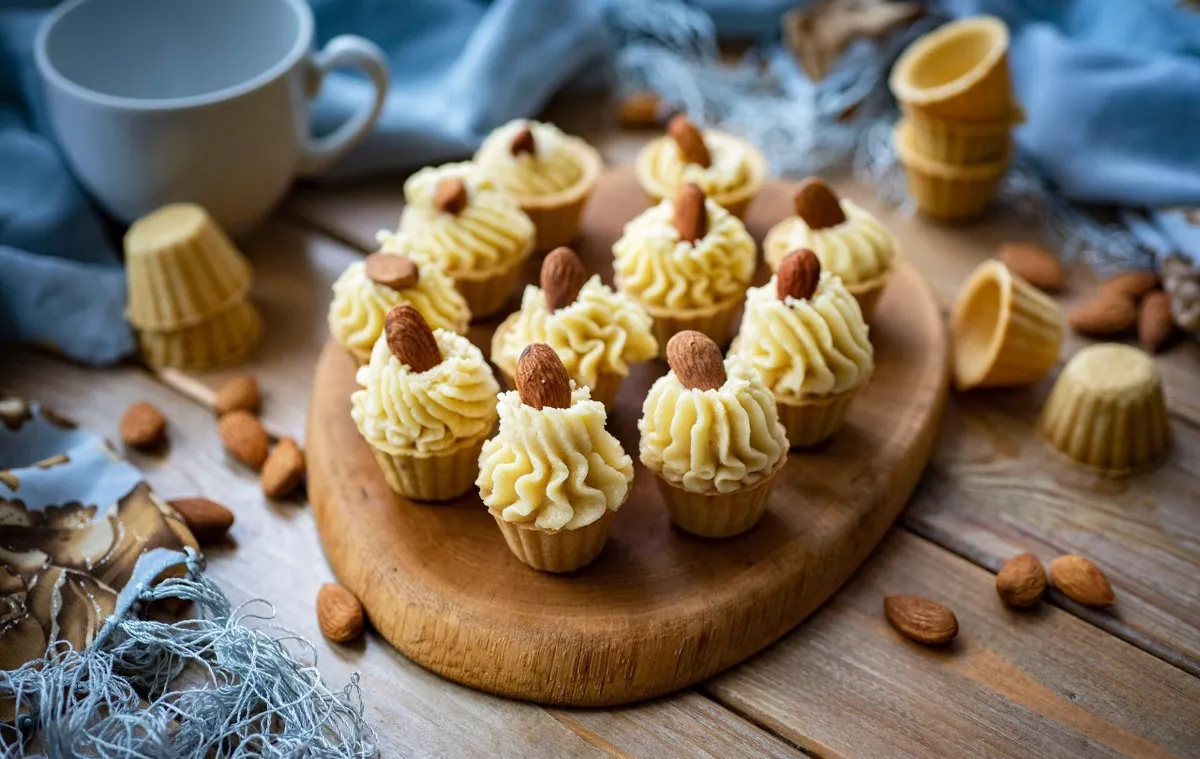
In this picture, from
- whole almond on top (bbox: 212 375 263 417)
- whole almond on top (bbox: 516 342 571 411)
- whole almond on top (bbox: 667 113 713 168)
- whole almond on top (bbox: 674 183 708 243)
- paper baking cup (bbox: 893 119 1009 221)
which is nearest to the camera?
whole almond on top (bbox: 516 342 571 411)

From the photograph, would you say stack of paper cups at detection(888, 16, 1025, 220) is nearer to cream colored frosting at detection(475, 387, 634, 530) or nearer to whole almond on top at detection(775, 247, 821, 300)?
whole almond on top at detection(775, 247, 821, 300)

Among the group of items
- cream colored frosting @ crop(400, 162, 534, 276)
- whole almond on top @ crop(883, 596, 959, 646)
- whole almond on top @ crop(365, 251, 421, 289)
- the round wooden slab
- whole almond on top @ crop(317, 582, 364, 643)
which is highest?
whole almond on top @ crop(365, 251, 421, 289)

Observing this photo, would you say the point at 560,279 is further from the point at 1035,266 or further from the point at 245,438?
the point at 1035,266

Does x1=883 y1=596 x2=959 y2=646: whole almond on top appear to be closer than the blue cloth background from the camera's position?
Yes

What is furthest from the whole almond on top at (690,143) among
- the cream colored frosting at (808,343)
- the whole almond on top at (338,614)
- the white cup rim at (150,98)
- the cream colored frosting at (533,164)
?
the whole almond on top at (338,614)

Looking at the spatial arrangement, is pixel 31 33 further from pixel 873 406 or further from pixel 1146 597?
pixel 1146 597

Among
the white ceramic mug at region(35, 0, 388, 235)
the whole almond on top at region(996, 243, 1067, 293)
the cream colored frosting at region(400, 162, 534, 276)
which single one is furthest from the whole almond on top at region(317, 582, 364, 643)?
the whole almond on top at region(996, 243, 1067, 293)

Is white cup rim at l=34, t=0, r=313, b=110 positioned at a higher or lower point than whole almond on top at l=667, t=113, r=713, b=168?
higher
